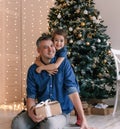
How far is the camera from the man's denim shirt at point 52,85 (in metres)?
2.70

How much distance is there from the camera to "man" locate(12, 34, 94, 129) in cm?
264

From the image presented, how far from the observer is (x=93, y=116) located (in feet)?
12.6

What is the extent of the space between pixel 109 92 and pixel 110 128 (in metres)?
1.27

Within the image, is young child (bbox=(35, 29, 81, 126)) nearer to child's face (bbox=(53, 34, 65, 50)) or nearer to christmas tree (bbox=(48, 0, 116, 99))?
child's face (bbox=(53, 34, 65, 50))

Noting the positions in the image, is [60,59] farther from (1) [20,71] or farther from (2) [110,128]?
(1) [20,71]

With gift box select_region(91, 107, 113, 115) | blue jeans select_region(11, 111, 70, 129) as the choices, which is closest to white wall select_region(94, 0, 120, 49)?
gift box select_region(91, 107, 113, 115)

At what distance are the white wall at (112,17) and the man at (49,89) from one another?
2.28 m

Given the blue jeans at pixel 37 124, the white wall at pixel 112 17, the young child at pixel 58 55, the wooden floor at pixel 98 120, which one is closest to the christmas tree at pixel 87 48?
the wooden floor at pixel 98 120

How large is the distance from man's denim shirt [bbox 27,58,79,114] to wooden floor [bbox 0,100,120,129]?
23.4 inches

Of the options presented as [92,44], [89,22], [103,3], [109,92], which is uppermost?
[103,3]

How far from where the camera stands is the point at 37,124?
8.95 ft

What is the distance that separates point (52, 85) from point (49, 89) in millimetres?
48

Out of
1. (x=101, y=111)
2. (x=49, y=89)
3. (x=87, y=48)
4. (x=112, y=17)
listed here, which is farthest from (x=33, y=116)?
(x=112, y=17)

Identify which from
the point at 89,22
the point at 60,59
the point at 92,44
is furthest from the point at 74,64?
the point at 60,59
